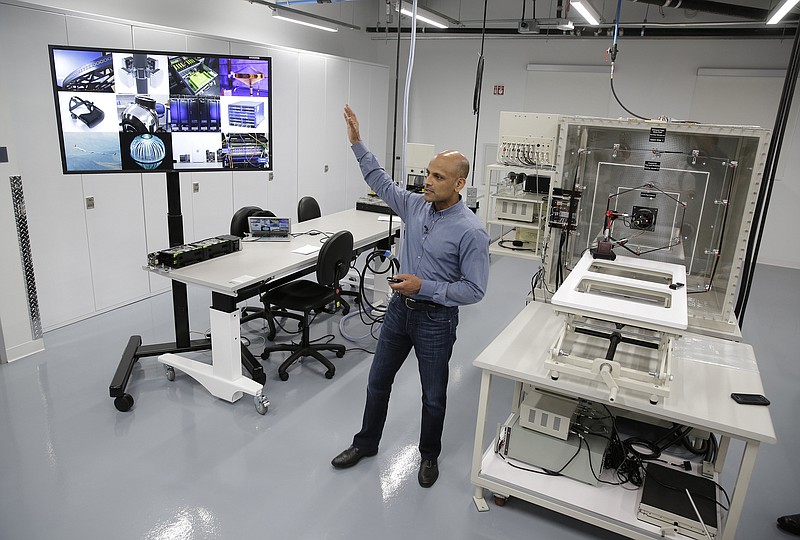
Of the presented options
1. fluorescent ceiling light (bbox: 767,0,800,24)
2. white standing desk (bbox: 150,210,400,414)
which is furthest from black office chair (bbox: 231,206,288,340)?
fluorescent ceiling light (bbox: 767,0,800,24)

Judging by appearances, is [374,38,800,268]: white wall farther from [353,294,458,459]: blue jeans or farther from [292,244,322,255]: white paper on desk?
[353,294,458,459]: blue jeans

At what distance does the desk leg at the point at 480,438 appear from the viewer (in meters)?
2.24

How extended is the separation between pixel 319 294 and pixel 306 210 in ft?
4.43

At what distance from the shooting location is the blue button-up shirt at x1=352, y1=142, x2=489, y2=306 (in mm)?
2160

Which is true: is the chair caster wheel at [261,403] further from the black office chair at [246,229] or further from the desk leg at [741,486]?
the desk leg at [741,486]

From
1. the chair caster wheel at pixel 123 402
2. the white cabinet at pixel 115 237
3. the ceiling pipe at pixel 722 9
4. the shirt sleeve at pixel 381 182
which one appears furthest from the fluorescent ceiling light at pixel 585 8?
the chair caster wheel at pixel 123 402

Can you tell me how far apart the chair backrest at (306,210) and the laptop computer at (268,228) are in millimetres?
753

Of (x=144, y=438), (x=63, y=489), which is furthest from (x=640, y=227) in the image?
(x=63, y=489)

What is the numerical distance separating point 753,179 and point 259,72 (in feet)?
8.07

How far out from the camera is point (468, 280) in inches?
86.0

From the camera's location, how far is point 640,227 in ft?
9.02

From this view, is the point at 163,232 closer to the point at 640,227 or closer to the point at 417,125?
the point at 640,227

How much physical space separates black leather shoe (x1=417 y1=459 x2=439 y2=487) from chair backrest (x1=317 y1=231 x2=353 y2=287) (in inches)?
49.4

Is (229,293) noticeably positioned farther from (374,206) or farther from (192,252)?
(374,206)
